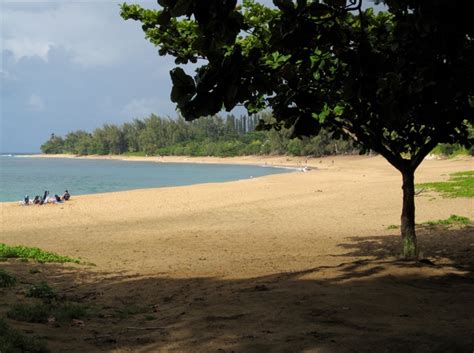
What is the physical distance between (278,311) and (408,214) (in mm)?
4285

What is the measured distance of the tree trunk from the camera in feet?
26.8

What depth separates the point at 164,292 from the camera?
680 centimetres

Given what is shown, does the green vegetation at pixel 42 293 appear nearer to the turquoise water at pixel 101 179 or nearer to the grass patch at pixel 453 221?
the grass patch at pixel 453 221

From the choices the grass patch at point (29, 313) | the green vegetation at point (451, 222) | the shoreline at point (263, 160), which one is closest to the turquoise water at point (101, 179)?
the shoreline at point (263, 160)

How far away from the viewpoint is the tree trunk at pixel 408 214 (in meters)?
8.18

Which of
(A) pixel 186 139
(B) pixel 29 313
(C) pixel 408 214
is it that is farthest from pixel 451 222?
(A) pixel 186 139

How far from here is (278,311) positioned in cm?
491

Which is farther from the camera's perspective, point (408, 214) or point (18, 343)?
point (408, 214)

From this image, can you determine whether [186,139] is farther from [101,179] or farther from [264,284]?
[264,284]

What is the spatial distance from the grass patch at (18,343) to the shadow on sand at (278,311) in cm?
20

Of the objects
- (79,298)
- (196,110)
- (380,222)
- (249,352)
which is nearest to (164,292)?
(79,298)

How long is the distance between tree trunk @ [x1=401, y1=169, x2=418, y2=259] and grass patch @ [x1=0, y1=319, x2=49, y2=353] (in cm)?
630

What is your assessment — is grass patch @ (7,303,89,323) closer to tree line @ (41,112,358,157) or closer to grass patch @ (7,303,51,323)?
grass patch @ (7,303,51,323)

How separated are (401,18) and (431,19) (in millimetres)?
1124
